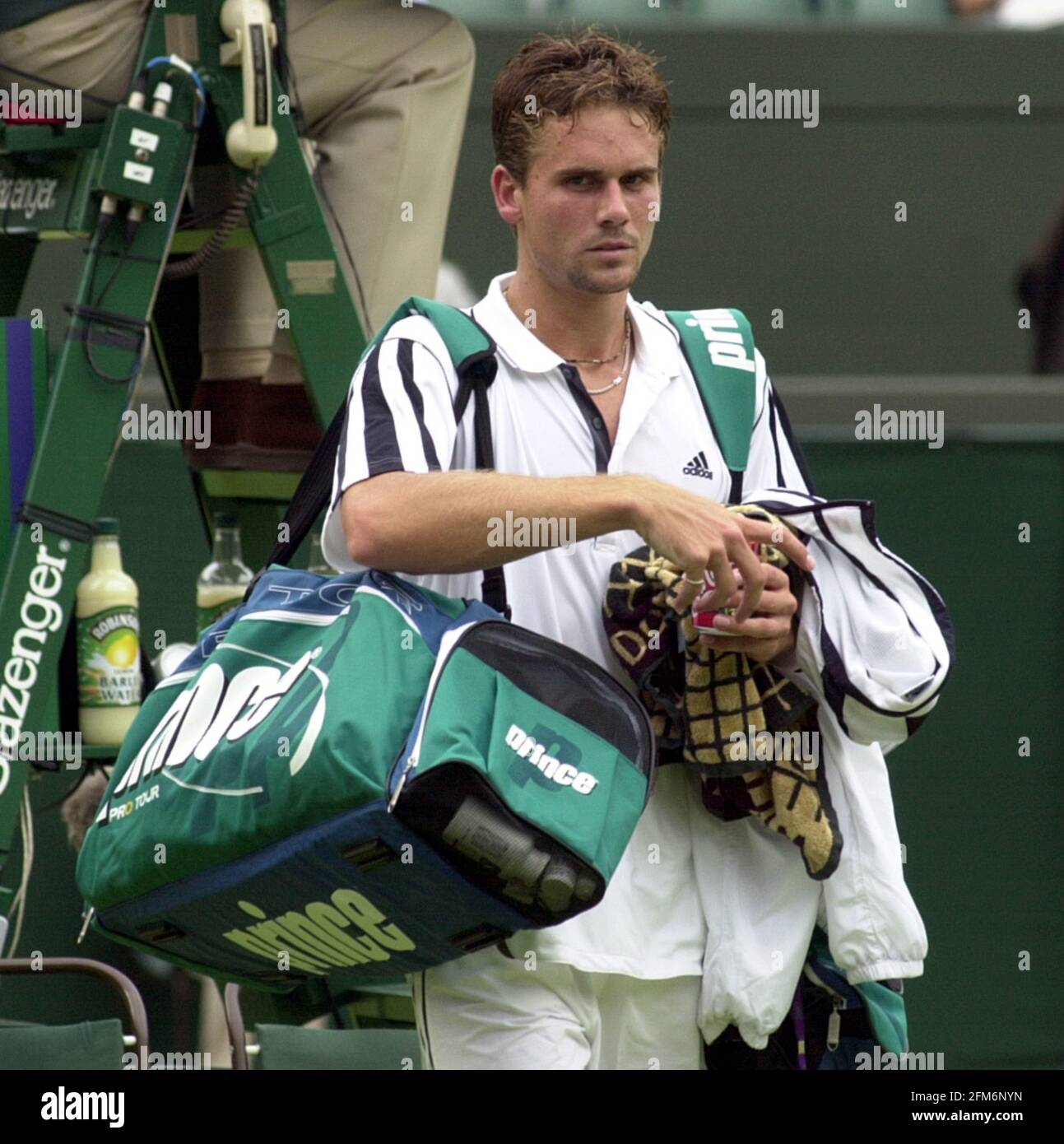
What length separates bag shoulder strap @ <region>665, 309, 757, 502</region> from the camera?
2932 millimetres

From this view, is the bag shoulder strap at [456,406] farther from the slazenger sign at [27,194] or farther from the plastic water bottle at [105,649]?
the slazenger sign at [27,194]

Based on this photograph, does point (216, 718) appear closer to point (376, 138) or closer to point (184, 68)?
point (184, 68)

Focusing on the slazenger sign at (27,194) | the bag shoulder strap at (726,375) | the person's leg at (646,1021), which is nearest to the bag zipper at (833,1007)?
the person's leg at (646,1021)

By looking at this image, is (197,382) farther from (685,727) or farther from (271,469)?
(685,727)

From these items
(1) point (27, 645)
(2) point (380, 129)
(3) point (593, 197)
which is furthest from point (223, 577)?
(3) point (593, 197)

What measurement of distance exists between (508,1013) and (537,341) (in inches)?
36.7

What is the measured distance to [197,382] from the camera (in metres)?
4.96

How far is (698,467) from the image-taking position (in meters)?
2.90

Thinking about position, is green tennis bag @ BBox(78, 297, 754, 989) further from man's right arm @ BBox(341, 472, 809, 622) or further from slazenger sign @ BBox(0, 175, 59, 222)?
slazenger sign @ BBox(0, 175, 59, 222)

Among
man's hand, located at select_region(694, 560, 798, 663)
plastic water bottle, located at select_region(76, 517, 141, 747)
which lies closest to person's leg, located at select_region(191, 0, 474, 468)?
plastic water bottle, located at select_region(76, 517, 141, 747)

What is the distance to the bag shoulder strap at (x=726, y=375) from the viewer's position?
293cm

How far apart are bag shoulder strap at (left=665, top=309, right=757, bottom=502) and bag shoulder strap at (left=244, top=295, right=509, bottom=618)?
322 mm

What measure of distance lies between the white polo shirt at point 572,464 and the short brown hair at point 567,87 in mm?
256

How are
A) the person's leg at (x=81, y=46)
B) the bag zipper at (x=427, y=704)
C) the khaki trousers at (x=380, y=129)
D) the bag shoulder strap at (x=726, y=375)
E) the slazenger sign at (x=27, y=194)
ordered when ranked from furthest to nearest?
the khaki trousers at (x=380, y=129), the slazenger sign at (x=27, y=194), the person's leg at (x=81, y=46), the bag shoulder strap at (x=726, y=375), the bag zipper at (x=427, y=704)
